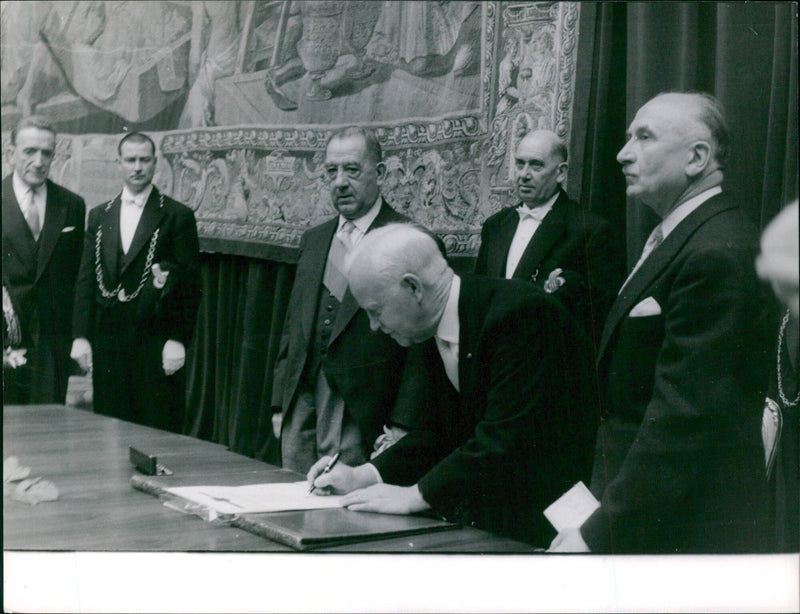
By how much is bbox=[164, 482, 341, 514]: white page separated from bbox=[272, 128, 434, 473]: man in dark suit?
1.10 feet

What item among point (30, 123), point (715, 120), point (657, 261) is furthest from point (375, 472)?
point (30, 123)

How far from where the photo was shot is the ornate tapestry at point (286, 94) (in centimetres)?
382

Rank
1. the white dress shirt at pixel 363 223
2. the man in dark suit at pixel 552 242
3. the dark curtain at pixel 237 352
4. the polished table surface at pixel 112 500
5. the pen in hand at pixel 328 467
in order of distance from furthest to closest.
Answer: the dark curtain at pixel 237 352 < the white dress shirt at pixel 363 223 < the man in dark suit at pixel 552 242 < the pen in hand at pixel 328 467 < the polished table surface at pixel 112 500

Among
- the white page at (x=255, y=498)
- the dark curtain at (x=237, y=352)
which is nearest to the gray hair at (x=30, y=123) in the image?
the dark curtain at (x=237, y=352)

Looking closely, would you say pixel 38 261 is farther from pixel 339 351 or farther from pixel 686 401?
pixel 686 401

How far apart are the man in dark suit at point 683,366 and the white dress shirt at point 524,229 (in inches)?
13.9

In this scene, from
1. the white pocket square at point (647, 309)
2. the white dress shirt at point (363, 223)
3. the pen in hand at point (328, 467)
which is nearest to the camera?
the pen in hand at point (328, 467)

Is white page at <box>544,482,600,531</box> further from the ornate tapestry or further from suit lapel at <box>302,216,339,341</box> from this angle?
suit lapel at <box>302,216,339,341</box>

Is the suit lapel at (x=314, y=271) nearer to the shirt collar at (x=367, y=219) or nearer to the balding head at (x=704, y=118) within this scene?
the shirt collar at (x=367, y=219)

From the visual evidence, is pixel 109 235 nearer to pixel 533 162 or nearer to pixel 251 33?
pixel 251 33

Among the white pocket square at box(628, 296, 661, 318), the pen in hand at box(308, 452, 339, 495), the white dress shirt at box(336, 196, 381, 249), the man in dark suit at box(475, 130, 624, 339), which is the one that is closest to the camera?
the pen in hand at box(308, 452, 339, 495)

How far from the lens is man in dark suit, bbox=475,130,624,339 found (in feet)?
12.2

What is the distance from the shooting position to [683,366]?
3604mm

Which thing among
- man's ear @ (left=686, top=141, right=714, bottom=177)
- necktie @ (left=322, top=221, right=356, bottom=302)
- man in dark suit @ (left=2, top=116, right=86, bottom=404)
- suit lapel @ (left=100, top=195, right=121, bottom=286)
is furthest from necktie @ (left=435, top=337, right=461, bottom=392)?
man in dark suit @ (left=2, top=116, right=86, bottom=404)
